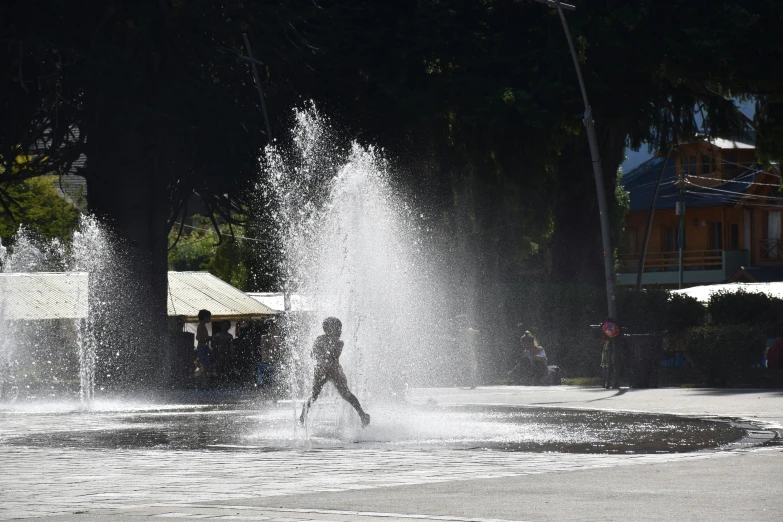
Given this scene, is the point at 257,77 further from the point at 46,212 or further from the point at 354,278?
the point at 46,212

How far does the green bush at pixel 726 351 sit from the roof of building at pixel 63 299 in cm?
1363

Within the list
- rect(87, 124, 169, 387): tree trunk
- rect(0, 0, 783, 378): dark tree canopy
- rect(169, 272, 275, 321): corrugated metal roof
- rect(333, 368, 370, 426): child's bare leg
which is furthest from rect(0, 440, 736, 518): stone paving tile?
rect(169, 272, 275, 321): corrugated metal roof

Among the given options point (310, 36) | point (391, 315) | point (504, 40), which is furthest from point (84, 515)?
point (504, 40)

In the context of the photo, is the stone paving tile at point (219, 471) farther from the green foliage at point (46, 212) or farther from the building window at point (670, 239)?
the building window at point (670, 239)

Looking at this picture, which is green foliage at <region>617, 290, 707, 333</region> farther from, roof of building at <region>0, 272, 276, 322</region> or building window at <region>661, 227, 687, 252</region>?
building window at <region>661, 227, 687, 252</region>

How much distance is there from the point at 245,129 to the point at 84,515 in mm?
21485

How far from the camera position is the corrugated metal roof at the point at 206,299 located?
40.7 metres

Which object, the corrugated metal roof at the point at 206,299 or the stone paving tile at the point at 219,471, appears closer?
the stone paving tile at the point at 219,471

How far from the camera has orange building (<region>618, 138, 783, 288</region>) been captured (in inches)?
2808

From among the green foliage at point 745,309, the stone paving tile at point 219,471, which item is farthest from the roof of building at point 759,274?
the stone paving tile at point 219,471

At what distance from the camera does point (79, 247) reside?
94.1ft

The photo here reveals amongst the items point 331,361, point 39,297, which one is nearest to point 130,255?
point 39,297

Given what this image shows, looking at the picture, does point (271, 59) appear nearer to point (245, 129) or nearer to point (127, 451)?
point (245, 129)

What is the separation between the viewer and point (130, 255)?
29.3 metres
